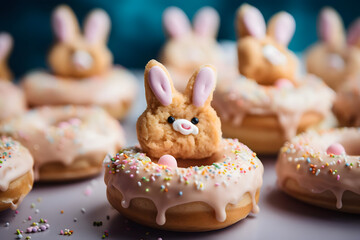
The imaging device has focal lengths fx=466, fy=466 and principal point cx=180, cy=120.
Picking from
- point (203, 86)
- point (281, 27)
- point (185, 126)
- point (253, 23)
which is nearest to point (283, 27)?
point (281, 27)

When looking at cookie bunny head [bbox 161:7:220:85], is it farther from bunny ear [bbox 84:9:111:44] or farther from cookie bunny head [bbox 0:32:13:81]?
cookie bunny head [bbox 0:32:13:81]

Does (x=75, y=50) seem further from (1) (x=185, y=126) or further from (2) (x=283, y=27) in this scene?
(1) (x=185, y=126)

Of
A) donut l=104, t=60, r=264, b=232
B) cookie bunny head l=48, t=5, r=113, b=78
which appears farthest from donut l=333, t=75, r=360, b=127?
cookie bunny head l=48, t=5, r=113, b=78

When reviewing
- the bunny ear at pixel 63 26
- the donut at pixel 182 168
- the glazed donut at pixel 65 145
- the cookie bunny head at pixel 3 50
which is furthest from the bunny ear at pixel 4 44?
the donut at pixel 182 168

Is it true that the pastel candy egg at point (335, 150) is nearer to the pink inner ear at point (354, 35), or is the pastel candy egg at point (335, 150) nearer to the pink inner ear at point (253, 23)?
the pink inner ear at point (253, 23)

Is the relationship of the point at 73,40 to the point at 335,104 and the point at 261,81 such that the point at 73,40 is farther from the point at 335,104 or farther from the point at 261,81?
the point at 335,104
